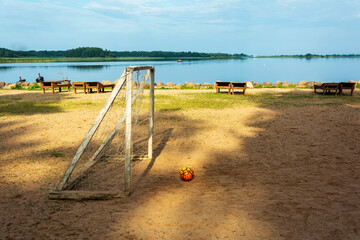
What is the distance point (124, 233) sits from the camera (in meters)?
3.71

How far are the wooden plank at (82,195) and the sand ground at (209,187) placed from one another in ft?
0.37

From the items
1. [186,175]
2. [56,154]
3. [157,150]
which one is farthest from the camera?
[157,150]

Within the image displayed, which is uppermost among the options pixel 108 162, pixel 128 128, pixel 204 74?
pixel 204 74

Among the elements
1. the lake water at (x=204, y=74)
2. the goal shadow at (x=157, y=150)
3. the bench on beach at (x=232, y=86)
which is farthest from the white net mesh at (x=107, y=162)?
the lake water at (x=204, y=74)

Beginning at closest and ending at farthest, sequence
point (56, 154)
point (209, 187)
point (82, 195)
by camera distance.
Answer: point (82, 195), point (209, 187), point (56, 154)

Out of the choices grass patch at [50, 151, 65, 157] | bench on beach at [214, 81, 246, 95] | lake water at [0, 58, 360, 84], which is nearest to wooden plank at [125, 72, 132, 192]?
grass patch at [50, 151, 65, 157]

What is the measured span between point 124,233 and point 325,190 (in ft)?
11.4

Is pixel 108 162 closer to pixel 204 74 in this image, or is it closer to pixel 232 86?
pixel 232 86

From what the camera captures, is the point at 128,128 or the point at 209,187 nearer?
the point at 128,128

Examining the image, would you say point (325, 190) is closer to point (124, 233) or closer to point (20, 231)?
point (124, 233)

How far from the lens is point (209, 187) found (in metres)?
5.21

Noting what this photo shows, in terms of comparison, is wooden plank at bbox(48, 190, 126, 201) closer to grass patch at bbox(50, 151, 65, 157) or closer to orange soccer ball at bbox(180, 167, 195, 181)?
orange soccer ball at bbox(180, 167, 195, 181)

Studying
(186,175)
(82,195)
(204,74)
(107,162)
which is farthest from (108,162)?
(204,74)

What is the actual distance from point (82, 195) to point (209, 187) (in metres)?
2.21
